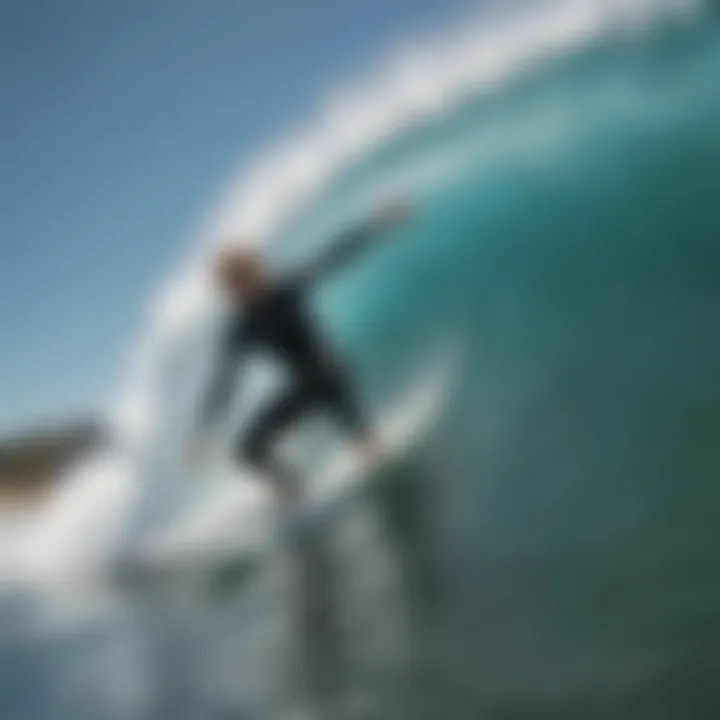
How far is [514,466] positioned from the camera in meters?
1.27

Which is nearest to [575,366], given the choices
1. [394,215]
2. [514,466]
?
[514,466]

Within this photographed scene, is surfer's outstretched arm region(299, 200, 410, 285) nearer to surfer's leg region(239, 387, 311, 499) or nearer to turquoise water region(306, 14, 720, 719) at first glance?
turquoise water region(306, 14, 720, 719)

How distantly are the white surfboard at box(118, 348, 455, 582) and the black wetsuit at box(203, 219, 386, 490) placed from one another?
31 millimetres

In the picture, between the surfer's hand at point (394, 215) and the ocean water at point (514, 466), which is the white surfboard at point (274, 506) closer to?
the ocean water at point (514, 466)

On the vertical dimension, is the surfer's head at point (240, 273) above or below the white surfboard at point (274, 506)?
above

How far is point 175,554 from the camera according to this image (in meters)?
1.33

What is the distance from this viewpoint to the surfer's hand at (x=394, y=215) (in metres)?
1.33

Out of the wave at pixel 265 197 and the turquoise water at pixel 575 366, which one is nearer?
the turquoise water at pixel 575 366

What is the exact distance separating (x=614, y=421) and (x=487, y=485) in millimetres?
149

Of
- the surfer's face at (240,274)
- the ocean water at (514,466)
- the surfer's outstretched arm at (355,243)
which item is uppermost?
the surfer's face at (240,274)

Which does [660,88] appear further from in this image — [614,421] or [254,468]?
[254,468]

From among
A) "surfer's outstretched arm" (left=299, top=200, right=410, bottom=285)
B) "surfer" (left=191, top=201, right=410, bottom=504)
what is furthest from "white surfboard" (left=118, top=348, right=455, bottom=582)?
"surfer's outstretched arm" (left=299, top=200, right=410, bottom=285)

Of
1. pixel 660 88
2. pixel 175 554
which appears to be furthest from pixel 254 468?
pixel 660 88

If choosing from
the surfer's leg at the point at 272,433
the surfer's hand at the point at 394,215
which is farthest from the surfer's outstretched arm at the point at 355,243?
the surfer's leg at the point at 272,433
